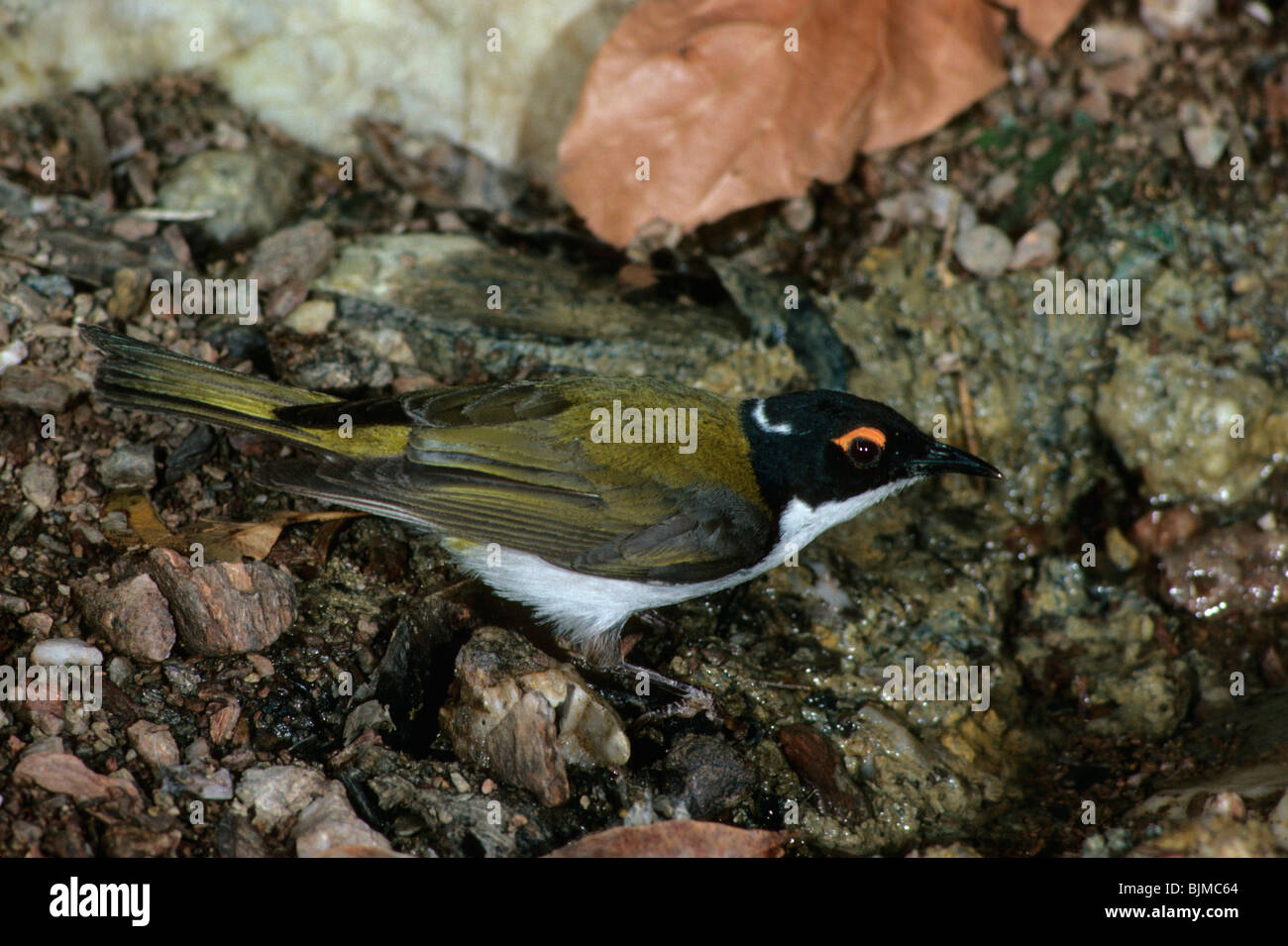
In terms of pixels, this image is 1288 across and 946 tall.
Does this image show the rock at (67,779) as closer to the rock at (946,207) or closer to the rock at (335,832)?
the rock at (335,832)

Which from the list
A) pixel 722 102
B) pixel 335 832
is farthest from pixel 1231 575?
pixel 335 832

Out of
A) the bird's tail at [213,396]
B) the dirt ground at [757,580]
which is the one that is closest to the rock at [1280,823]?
the dirt ground at [757,580]

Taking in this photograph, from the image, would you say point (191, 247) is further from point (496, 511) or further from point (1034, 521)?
point (1034, 521)

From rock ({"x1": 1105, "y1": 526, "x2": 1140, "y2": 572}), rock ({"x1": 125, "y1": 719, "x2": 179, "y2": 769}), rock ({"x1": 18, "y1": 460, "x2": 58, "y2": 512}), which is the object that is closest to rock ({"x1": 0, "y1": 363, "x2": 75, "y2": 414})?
rock ({"x1": 18, "y1": 460, "x2": 58, "y2": 512})

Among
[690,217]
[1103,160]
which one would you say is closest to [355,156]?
[690,217]

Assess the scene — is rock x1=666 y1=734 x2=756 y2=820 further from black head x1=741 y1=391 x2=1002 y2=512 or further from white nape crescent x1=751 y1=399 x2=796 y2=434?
white nape crescent x1=751 y1=399 x2=796 y2=434
